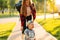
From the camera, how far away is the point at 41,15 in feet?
6.14

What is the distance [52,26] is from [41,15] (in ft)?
0.52

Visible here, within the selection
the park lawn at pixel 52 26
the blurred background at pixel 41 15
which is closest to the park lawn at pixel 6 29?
the blurred background at pixel 41 15

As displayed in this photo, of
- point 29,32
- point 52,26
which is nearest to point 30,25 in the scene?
point 29,32

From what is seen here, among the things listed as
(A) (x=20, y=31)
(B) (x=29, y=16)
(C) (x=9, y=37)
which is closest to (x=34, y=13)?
(B) (x=29, y=16)

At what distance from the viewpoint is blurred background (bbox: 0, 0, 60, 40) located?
182 centimetres

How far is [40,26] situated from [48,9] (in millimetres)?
197

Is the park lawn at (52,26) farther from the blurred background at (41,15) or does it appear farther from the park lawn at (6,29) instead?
the park lawn at (6,29)

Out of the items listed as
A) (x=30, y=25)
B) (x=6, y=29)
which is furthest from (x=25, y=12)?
(x=6, y=29)

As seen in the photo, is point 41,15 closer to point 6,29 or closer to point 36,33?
point 36,33

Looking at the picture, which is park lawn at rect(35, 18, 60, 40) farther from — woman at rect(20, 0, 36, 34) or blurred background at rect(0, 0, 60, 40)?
→ woman at rect(20, 0, 36, 34)

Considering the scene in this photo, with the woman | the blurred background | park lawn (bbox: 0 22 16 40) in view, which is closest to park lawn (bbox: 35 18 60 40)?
the blurred background

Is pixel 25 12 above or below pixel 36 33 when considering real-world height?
above

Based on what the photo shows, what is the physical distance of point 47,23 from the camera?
6.12ft

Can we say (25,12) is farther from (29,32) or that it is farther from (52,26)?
(52,26)
